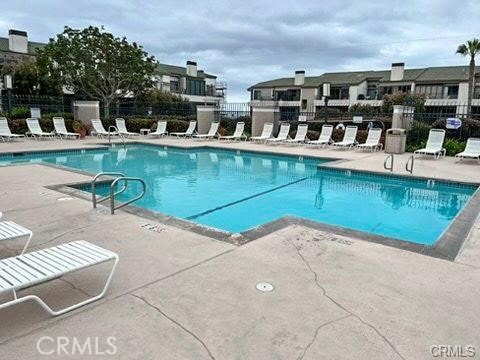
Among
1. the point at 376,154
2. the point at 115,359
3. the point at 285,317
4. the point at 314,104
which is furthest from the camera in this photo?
the point at 314,104

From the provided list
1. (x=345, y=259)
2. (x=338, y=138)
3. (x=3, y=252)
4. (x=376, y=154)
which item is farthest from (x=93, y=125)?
(x=345, y=259)

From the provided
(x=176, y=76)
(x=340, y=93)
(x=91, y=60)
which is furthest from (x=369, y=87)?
(x=91, y=60)

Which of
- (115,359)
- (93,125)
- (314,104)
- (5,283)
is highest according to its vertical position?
(314,104)

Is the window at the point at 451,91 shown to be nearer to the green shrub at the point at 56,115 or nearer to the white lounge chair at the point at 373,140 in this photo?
the white lounge chair at the point at 373,140

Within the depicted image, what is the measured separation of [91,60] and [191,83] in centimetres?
2816

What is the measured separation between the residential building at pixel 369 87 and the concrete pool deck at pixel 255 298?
33.1 meters

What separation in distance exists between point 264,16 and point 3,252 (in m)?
15.6

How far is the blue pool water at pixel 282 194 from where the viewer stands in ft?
23.1

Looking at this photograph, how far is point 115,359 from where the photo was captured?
Answer: 2.34 metres

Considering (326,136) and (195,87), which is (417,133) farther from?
(195,87)

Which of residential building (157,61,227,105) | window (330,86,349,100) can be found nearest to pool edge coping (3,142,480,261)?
residential building (157,61,227,105)

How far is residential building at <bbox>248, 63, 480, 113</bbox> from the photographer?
39312mm

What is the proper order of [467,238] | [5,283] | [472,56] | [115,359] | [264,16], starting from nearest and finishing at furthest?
1. [115,359]
2. [5,283]
3. [467,238]
4. [264,16]
5. [472,56]

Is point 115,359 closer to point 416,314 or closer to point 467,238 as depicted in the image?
point 416,314
